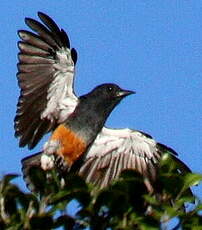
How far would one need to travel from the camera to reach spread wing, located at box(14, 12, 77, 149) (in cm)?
1012

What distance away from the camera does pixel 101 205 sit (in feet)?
14.4

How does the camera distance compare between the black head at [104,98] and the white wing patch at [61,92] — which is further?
the black head at [104,98]

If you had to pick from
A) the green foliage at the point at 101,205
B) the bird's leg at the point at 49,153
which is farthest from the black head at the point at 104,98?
the green foliage at the point at 101,205

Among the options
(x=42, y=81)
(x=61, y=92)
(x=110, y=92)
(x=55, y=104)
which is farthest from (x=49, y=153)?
(x=110, y=92)

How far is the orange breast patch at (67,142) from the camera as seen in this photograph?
33.8 feet

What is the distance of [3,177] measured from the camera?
4.44 meters

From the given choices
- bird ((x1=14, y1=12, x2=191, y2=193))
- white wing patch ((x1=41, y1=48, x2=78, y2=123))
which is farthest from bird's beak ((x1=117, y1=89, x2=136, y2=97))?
white wing patch ((x1=41, y1=48, x2=78, y2=123))

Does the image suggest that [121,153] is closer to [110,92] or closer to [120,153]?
[120,153]

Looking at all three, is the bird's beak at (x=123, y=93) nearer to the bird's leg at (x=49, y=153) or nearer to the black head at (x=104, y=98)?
the black head at (x=104, y=98)

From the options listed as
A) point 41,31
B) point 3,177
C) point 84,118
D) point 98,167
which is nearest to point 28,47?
point 41,31

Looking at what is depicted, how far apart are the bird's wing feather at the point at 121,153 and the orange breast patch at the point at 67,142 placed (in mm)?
408

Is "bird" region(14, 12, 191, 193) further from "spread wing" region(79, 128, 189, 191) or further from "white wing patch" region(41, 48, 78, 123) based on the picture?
"spread wing" region(79, 128, 189, 191)

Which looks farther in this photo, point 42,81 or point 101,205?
point 42,81

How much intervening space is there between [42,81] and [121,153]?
147 cm
